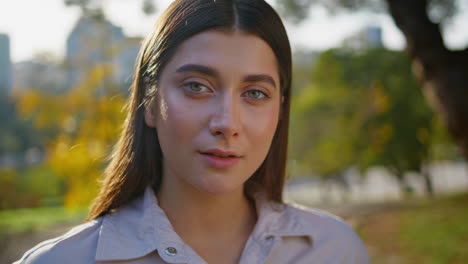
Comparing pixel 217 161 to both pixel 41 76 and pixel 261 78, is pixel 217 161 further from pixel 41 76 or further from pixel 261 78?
pixel 41 76

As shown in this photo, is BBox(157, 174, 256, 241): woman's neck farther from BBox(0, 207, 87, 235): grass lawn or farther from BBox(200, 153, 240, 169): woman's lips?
BBox(0, 207, 87, 235): grass lawn

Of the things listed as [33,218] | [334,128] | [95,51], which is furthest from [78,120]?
[334,128]

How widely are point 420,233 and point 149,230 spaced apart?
21.1 feet

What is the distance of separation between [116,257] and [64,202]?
666 centimetres

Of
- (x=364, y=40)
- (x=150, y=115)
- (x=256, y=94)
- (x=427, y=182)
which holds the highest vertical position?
(x=364, y=40)

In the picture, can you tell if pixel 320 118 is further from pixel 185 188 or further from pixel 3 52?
pixel 185 188

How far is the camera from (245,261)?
166 centimetres

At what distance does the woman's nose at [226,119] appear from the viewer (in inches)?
60.0

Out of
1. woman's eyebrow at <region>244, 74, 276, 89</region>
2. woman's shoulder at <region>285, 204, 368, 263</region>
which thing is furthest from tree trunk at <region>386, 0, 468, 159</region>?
woman's eyebrow at <region>244, 74, 276, 89</region>

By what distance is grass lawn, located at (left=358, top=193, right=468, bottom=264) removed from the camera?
6027 mm

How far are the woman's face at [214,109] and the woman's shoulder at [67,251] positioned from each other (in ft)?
1.28

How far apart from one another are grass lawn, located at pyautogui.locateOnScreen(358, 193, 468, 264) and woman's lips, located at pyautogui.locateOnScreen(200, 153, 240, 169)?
498cm

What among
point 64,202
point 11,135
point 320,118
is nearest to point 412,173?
point 320,118

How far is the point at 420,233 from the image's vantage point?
7.14 m
